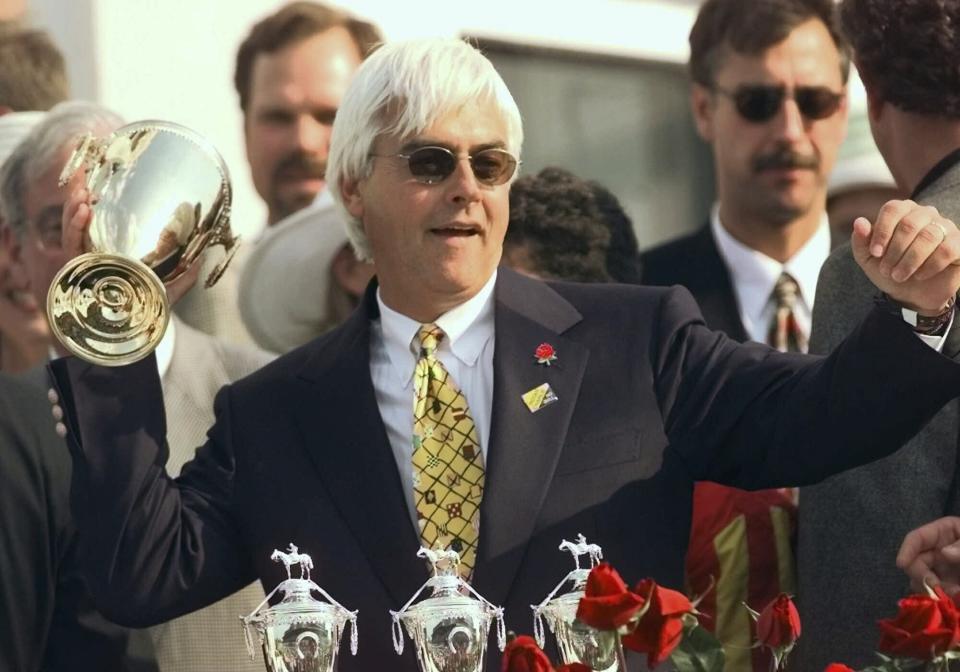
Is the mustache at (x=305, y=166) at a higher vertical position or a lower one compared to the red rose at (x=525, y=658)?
lower

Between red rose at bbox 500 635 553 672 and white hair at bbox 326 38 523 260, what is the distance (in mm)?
1389

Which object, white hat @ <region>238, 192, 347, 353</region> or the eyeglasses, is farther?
white hat @ <region>238, 192, 347, 353</region>

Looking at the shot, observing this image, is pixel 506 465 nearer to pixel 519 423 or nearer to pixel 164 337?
pixel 519 423

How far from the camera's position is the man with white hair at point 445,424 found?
4203 millimetres

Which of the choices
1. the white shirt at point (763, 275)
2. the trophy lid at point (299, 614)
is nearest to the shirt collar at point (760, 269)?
the white shirt at point (763, 275)

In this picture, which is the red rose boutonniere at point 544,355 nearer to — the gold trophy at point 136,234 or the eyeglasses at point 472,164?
the eyeglasses at point 472,164

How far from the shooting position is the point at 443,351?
14.5 feet

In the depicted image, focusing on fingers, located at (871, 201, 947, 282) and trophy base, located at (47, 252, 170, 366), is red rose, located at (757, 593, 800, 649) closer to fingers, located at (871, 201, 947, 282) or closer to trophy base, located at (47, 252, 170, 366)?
fingers, located at (871, 201, 947, 282)

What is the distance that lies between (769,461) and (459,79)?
917 mm

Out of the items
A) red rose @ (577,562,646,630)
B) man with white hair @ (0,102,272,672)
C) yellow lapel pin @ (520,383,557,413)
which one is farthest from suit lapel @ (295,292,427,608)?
red rose @ (577,562,646,630)

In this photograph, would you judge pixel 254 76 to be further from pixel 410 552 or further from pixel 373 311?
pixel 410 552

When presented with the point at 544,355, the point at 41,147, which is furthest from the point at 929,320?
the point at 41,147

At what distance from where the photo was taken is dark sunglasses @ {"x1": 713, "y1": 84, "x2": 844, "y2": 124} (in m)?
5.77

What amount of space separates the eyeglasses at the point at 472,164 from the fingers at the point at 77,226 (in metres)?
0.62
